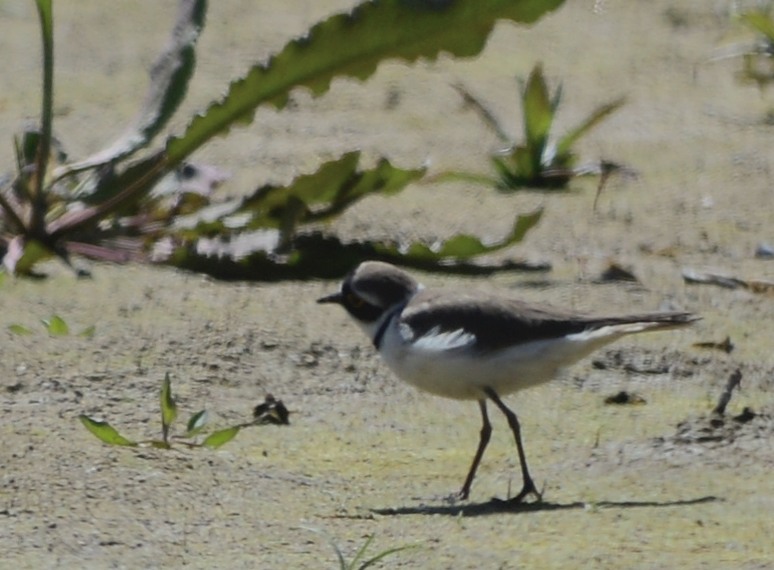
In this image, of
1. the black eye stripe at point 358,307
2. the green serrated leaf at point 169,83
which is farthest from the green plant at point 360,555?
the green serrated leaf at point 169,83

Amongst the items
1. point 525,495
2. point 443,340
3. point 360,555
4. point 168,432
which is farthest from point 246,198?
point 360,555

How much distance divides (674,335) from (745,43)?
382 centimetres

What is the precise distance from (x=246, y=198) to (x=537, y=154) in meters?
1.49

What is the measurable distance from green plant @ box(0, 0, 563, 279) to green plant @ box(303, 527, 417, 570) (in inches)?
91.8

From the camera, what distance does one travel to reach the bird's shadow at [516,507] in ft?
13.1

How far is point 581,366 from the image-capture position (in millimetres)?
5254

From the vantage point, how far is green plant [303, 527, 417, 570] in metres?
3.32

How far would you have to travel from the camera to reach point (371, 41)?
5902mm

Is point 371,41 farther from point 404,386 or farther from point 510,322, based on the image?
point 510,322

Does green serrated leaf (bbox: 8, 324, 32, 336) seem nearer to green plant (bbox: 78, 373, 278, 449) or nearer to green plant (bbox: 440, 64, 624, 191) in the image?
green plant (bbox: 78, 373, 278, 449)

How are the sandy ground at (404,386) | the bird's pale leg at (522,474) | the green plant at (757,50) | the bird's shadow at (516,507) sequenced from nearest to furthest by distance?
the sandy ground at (404,386)
the bird's shadow at (516,507)
the bird's pale leg at (522,474)
the green plant at (757,50)

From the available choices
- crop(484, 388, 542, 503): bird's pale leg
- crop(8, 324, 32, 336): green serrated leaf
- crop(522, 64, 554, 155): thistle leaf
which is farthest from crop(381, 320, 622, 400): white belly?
crop(522, 64, 554, 155): thistle leaf

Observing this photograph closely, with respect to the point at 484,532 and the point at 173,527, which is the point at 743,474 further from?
the point at 173,527

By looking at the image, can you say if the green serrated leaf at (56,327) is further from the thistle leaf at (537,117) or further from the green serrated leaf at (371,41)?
the thistle leaf at (537,117)
